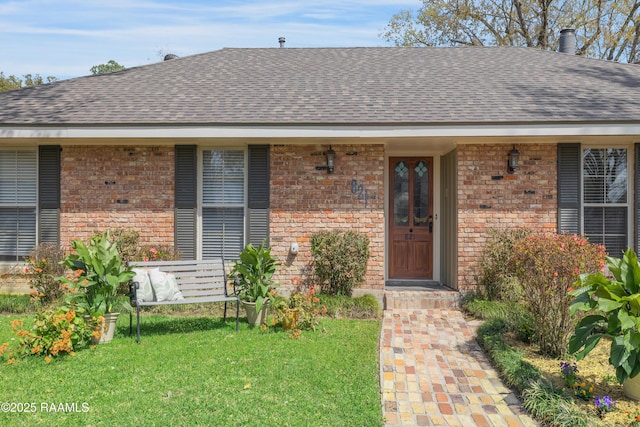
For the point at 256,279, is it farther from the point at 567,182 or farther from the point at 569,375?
the point at 567,182

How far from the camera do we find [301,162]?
25.9 ft

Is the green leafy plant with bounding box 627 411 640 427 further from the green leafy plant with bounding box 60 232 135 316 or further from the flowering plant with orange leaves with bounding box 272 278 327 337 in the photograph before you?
the green leafy plant with bounding box 60 232 135 316

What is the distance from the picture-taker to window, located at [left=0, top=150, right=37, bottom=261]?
26.6 feet

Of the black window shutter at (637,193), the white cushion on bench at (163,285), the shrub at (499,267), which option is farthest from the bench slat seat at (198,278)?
the black window shutter at (637,193)

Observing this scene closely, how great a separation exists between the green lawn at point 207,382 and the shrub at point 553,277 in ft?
6.10

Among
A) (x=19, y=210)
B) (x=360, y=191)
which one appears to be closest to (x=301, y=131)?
(x=360, y=191)

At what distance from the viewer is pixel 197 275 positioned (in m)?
6.39

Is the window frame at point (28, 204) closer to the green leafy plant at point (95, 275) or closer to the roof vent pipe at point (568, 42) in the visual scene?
the green leafy plant at point (95, 275)

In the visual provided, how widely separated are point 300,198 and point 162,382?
423 centimetres

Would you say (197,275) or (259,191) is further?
(259,191)

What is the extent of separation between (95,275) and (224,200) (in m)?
3.06

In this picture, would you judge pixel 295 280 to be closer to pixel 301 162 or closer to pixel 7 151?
pixel 301 162

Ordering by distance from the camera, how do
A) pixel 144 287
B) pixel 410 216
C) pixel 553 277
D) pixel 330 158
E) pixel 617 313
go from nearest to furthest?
pixel 617 313, pixel 553 277, pixel 144 287, pixel 330 158, pixel 410 216

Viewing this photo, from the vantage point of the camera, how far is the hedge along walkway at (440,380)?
3.71 m
